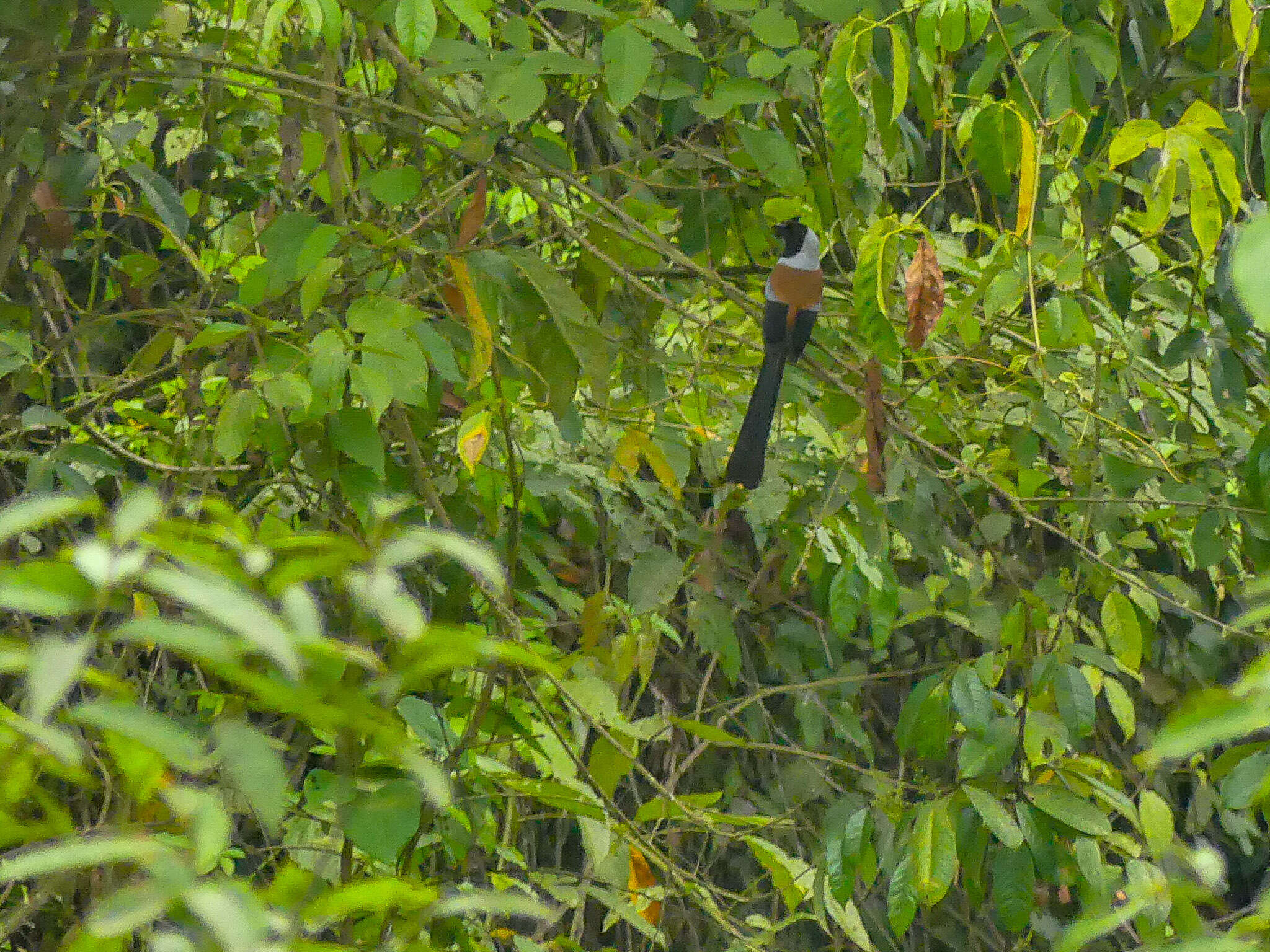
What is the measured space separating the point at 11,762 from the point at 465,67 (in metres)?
0.85

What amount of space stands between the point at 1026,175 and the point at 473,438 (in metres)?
0.59

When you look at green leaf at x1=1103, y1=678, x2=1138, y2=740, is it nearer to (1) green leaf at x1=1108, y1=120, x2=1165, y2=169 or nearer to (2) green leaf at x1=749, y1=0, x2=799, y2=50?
(1) green leaf at x1=1108, y1=120, x2=1165, y2=169

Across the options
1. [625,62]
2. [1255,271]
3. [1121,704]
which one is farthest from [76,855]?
[1121,704]

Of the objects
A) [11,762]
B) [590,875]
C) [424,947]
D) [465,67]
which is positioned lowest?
[590,875]

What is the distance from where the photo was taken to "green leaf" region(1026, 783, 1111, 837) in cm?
131

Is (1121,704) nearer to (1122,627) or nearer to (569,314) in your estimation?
(1122,627)

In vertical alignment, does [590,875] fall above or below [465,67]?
below

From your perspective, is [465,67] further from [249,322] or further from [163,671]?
[163,671]

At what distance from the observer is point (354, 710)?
1.92ft

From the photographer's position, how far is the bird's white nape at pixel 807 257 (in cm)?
151

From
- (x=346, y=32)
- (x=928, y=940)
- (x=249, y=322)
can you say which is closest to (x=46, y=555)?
(x=249, y=322)

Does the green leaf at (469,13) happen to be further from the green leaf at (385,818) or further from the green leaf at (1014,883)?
the green leaf at (1014,883)

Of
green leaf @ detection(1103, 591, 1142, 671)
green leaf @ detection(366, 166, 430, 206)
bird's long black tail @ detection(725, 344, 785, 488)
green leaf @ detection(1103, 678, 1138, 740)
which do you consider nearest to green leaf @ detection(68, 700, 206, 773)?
green leaf @ detection(366, 166, 430, 206)

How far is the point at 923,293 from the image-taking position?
4.62 ft
